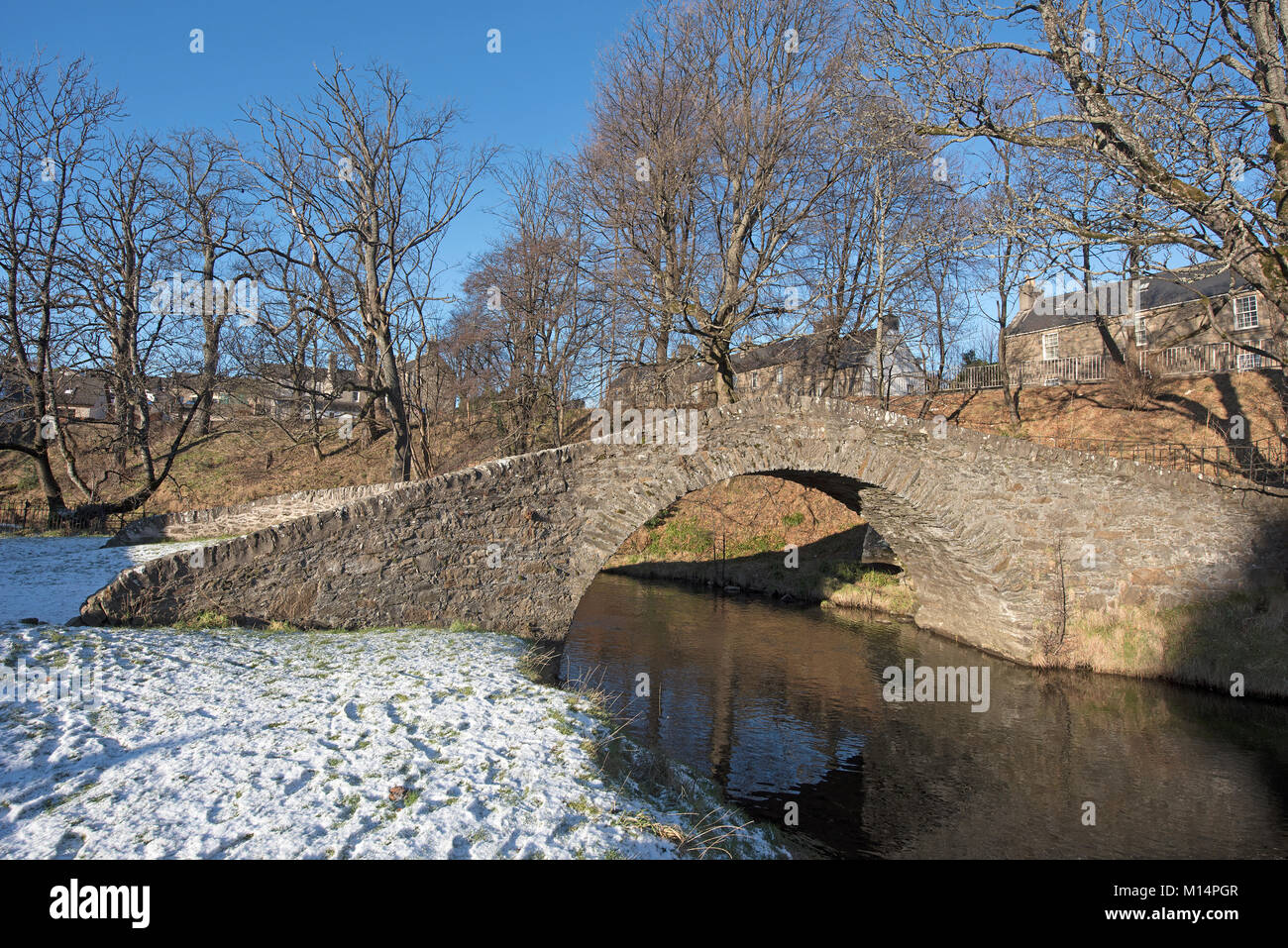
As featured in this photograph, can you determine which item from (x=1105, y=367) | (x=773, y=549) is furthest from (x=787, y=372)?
(x=773, y=549)

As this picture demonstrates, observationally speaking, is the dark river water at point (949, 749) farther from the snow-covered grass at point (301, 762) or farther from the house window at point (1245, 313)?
the house window at point (1245, 313)

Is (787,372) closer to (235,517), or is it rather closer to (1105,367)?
(1105,367)

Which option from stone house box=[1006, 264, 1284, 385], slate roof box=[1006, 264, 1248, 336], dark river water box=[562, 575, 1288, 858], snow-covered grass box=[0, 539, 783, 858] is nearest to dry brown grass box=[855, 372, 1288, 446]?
stone house box=[1006, 264, 1284, 385]

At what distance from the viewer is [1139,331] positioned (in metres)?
24.9

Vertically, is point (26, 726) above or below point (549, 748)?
above

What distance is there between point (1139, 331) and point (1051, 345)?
476 centimetres

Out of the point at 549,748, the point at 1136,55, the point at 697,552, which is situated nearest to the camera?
the point at 549,748

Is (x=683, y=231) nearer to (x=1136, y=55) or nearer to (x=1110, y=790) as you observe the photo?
(x=1136, y=55)

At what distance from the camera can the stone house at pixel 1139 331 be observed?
785 inches

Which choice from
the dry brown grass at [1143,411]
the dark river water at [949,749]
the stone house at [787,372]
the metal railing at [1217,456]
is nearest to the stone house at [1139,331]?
the dry brown grass at [1143,411]

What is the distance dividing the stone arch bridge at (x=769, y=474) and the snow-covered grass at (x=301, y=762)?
48.1 inches
